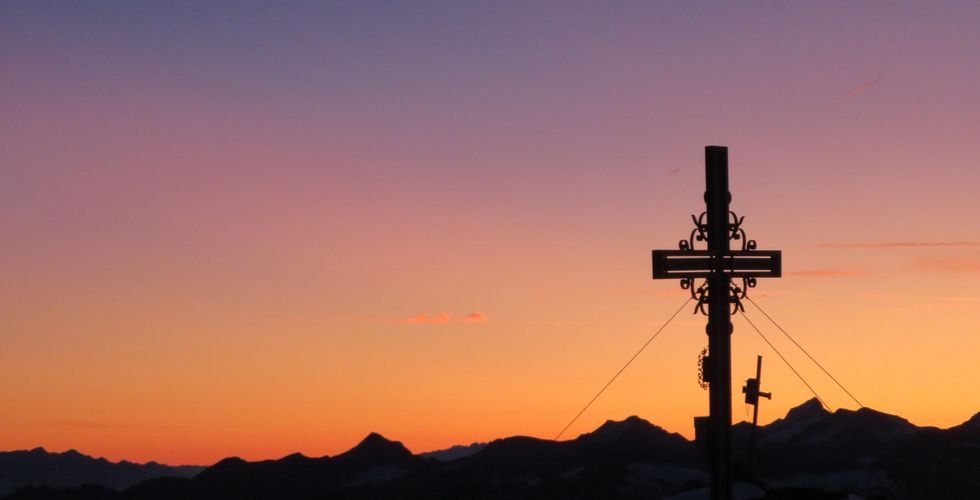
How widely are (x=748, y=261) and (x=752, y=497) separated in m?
13.2

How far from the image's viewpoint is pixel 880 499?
47.0 metres

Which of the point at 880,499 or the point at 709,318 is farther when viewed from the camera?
the point at 880,499

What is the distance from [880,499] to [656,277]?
18797mm

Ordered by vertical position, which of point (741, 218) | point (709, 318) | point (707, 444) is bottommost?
point (707, 444)

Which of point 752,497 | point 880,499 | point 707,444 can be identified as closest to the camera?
point 707,444

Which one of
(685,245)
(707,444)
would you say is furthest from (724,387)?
(685,245)

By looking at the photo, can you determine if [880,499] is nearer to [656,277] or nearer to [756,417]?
Result: [756,417]

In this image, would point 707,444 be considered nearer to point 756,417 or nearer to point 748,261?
point 748,261

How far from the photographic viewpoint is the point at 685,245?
32.8 m

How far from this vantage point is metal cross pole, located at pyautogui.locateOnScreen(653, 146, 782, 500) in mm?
32438

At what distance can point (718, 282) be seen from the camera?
32719 mm

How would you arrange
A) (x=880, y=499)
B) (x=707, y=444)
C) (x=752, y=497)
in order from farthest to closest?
(x=880, y=499) < (x=752, y=497) < (x=707, y=444)

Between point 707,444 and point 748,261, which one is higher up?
point 748,261

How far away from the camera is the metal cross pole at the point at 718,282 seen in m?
32.4
